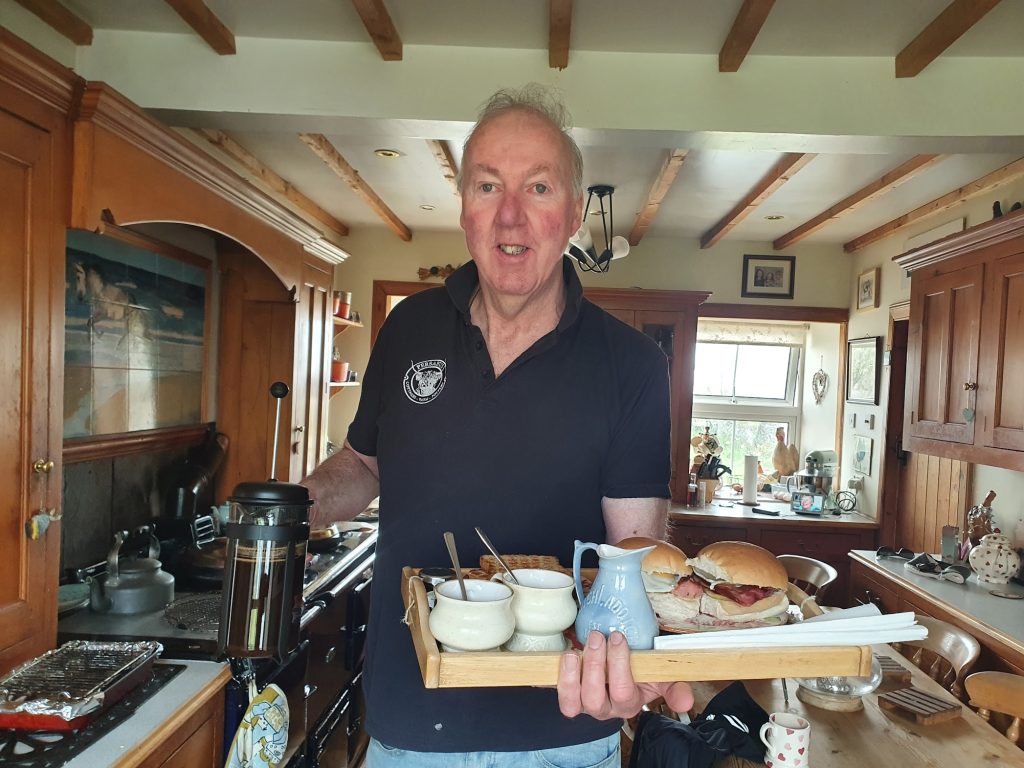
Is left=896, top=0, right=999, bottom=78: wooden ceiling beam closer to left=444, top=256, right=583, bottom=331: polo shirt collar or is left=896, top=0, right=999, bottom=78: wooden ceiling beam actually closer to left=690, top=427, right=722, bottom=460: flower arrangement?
left=444, top=256, right=583, bottom=331: polo shirt collar

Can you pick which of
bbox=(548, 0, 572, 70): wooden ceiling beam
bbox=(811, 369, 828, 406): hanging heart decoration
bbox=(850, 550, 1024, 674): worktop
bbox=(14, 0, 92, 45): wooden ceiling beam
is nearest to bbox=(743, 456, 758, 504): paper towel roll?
bbox=(811, 369, 828, 406): hanging heart decoration

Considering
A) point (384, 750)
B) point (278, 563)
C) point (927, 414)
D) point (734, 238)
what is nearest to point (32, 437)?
point (278, 563)

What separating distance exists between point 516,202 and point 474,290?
0.73 ft

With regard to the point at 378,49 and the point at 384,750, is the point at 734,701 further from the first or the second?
the point at 378,49

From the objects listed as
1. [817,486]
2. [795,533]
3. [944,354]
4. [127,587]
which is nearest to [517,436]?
[127,587]

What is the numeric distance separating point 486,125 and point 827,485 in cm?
477

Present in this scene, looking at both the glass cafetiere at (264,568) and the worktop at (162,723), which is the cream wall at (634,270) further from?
the glass cafetiere at (264,568)

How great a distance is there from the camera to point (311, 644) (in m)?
2.59

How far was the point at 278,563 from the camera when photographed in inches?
48.4

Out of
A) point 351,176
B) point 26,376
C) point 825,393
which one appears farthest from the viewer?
point 825,393

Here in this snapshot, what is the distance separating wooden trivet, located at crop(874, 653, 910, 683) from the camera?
2293 mm

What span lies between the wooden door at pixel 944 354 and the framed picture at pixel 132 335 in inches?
129

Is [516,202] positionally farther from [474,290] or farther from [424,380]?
[424,380]

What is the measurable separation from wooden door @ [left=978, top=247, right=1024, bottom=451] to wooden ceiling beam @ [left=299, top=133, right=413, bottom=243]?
2800 millimetres
